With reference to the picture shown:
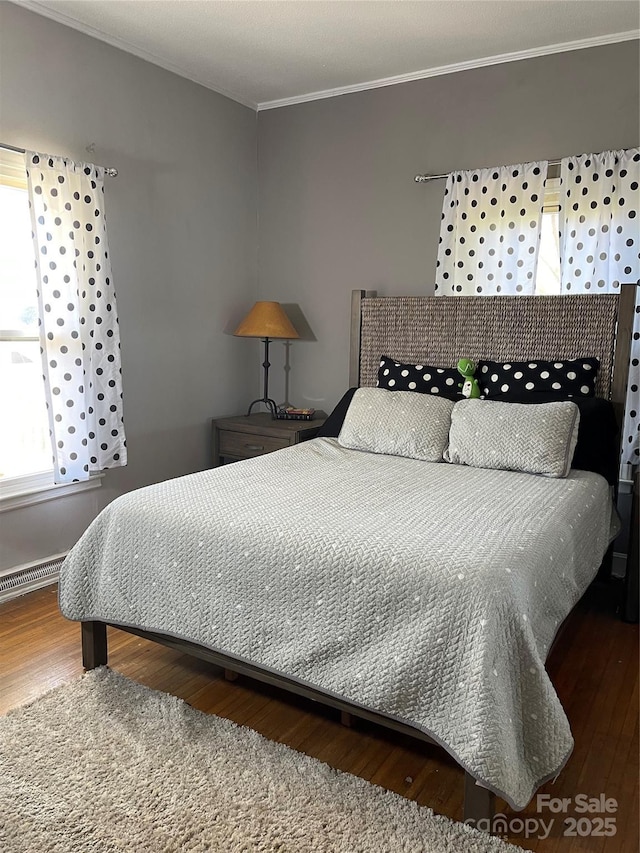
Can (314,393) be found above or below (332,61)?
below

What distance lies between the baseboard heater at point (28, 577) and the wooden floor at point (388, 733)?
0.22ft

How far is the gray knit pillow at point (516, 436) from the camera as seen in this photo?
109 inches

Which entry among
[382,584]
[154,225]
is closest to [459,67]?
[154,225]

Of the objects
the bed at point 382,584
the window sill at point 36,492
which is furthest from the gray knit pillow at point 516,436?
the window sill at point 36,492

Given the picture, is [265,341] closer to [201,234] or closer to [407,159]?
[201,234]

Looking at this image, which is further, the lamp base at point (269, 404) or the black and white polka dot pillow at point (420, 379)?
the lamp base at point (269, 404)

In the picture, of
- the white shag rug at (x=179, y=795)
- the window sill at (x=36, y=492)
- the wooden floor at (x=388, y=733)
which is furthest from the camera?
the window sill at (x=36, y=492)

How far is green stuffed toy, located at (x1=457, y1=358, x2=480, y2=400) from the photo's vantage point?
3305 mm

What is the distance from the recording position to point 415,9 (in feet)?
9.59

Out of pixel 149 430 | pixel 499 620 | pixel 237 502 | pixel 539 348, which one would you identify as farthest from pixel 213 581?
pixel 539 348

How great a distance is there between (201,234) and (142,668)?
8.08 ft

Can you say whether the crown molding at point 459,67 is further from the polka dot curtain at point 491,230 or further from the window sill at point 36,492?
the window sill at point 36,492

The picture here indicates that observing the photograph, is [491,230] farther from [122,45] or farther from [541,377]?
[122,45]

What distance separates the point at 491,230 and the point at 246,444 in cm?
177
